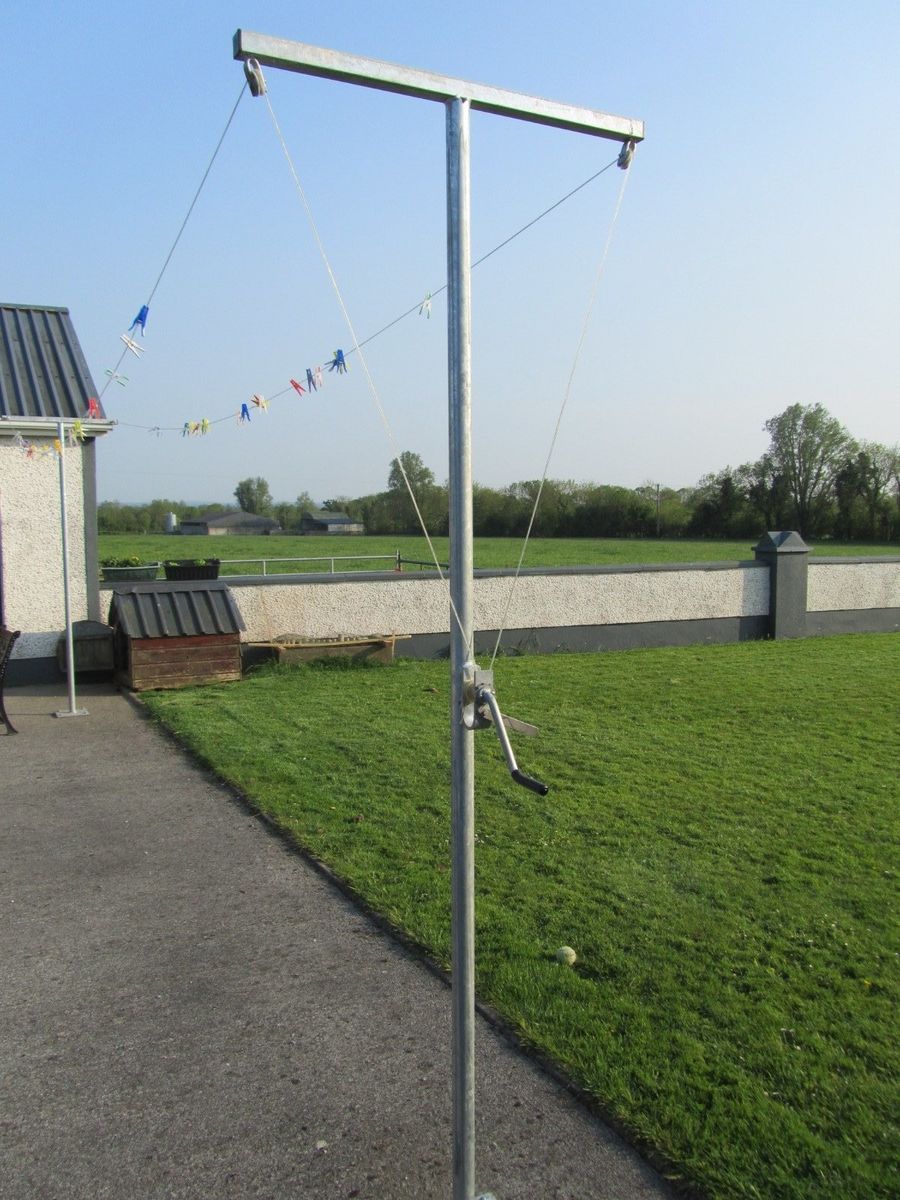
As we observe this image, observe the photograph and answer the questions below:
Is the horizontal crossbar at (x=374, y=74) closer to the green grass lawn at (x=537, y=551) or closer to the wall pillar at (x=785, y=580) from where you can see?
the wall pillar at (x=785, y=580)

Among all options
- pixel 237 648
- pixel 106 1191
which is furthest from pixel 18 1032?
pixel 237 648

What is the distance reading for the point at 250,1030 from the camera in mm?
3438

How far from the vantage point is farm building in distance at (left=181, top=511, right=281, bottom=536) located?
7456 cm

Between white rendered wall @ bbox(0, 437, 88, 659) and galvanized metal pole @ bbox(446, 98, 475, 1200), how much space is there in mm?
8415

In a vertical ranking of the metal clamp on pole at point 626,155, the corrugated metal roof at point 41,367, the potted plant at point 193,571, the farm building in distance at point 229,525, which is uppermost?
the corrugated metal roof at point 41,367

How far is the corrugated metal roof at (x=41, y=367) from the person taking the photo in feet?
32.7

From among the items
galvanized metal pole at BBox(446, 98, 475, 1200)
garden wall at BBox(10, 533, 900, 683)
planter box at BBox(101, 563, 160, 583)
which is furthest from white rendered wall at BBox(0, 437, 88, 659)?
galvanized metal pole at BBox(446, 98, 475, 1200)

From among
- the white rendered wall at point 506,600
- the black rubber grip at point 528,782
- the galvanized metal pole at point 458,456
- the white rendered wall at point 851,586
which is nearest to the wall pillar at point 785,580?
the white rendered wall at point 506,600

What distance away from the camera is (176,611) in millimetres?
9828

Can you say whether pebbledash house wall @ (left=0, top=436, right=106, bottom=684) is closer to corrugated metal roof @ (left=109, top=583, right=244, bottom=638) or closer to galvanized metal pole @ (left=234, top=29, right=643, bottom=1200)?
corrugated metal roof @ (left=109, top=583, right=244, bottom=638)

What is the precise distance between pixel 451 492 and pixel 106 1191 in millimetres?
2013

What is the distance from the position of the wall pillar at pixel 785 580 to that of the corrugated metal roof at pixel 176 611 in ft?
24.1

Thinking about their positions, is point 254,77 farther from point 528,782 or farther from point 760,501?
point 760,501

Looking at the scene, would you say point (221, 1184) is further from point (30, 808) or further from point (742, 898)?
point (30, 808)
